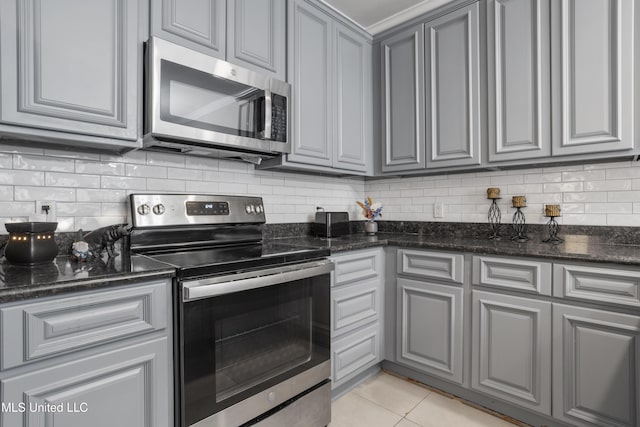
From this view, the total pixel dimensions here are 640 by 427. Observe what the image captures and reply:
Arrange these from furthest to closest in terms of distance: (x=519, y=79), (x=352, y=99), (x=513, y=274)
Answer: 1. (x=352, y=99)
2. (x=519, y=79)
3. (x=513, y=274)

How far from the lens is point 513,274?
5.68ft

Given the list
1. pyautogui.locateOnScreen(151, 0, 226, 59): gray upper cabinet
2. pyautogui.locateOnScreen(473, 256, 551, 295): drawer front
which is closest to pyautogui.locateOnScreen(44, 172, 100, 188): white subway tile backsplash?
pyautogui.locateOnScreen(151, 0, 226, 59): gray upper cabinet

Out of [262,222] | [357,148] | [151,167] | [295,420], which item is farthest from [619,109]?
[151,167]

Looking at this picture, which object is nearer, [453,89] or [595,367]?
[595,367]

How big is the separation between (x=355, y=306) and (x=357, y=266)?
0.79ft

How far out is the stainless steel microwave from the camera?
1.45 metres

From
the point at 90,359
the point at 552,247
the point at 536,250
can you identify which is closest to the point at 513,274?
the point at 536,250

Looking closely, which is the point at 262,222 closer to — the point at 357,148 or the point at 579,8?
the point at 357,148

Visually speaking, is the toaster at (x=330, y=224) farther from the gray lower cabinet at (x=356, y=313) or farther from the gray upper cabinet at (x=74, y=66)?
the gray upper cabinet at (x=74, y=66)

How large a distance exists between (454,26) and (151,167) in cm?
206

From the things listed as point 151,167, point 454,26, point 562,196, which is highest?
point 454,26

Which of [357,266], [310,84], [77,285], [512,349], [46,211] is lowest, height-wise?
[512,349]

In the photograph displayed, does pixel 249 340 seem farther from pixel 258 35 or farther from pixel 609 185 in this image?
pixel 609 185

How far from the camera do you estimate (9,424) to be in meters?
0.91
